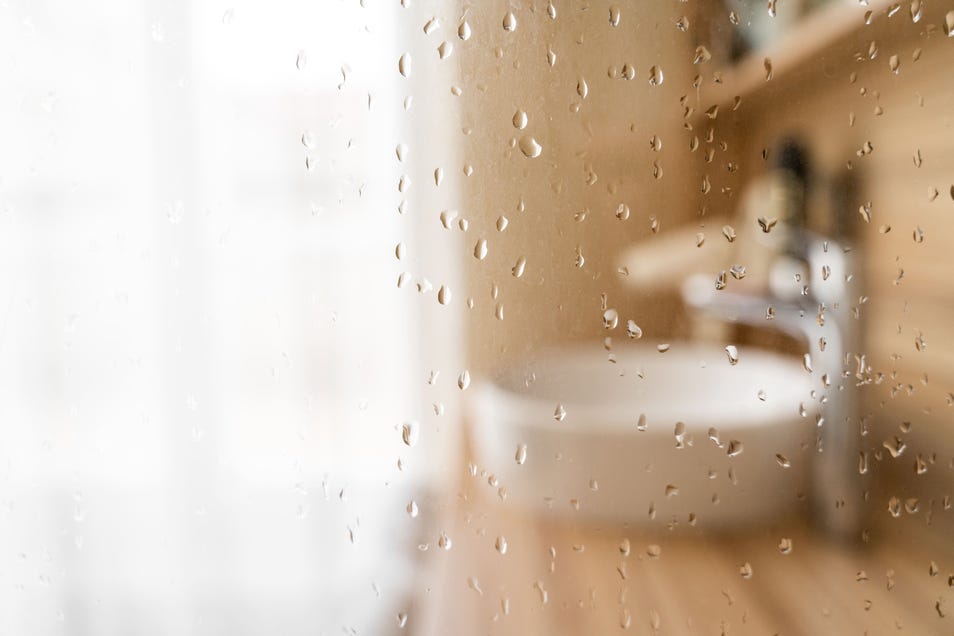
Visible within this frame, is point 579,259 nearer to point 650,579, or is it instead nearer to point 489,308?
point 489,308

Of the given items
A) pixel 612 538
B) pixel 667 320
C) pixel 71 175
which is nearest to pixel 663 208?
pixel 667 320

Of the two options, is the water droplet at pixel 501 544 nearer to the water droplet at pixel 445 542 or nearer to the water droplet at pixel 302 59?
the water droplet at pixel 445 542

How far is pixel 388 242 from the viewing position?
37cm

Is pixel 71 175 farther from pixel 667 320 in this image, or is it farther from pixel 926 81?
pixel 926 81

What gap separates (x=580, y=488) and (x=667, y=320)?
0.09 meters

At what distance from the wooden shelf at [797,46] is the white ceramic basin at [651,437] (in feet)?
0.40

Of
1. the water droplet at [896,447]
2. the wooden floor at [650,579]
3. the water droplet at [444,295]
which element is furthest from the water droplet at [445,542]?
the water droplet at [896,447]

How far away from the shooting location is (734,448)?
1.27ft

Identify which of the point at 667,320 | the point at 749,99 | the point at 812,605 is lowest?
the point at 812,605

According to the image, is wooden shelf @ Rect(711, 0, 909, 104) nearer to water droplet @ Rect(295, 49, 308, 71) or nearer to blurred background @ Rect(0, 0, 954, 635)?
blurred background @ Rect(0, 0, 954, 635)

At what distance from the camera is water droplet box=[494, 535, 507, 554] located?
384 millimetres

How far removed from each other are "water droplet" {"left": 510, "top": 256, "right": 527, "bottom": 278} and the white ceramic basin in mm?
39

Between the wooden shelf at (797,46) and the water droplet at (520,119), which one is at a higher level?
the wooden shelf at (797,46)

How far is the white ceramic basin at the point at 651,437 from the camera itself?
38 cm
